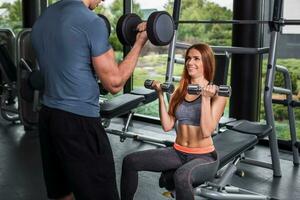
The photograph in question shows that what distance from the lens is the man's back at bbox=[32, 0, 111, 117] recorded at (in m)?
1.32

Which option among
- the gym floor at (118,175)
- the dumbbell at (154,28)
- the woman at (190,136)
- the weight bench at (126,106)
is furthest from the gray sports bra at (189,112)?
the weight bench at (126,106)

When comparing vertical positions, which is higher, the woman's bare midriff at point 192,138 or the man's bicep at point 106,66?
the man's bicep at point 106,66

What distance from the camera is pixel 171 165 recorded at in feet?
6.15

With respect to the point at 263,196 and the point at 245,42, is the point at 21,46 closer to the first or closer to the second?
the point at 245,42

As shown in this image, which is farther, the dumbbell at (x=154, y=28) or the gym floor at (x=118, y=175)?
the gym floor at (x=118, y=175)

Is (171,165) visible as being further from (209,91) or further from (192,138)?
(209,91)

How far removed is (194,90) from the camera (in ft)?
5.34

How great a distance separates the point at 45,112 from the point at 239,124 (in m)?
1.49

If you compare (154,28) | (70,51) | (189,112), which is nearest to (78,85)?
(70,51)

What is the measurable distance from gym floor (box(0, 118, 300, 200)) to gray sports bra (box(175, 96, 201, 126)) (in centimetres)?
68

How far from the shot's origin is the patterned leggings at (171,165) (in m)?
1.79

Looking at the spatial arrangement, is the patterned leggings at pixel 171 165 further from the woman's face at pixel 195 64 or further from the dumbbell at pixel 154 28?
the dumbbell at pixel 154 28

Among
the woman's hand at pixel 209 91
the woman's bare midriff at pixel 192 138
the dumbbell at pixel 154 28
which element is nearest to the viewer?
the dumbbell at pixel 154 28

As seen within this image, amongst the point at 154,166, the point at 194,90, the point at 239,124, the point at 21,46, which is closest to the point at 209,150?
the point at 154,166
